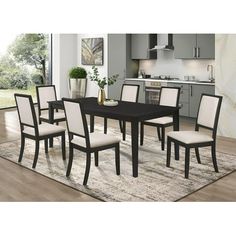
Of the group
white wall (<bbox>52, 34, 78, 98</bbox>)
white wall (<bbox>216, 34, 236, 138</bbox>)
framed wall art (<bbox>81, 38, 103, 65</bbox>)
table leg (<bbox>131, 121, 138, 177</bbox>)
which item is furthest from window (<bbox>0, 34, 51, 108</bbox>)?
table leg (<bbox>131, 121, 138, 177</bbox>)

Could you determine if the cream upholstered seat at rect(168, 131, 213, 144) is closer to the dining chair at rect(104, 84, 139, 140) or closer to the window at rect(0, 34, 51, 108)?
the dining chair at rect(104, 84, 139, 140)

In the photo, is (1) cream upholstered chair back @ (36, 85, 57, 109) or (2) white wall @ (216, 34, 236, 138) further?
(2) white wall @ (216, 34, 236, 138)

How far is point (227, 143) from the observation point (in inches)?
234

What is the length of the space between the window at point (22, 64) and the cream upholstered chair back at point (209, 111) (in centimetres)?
635

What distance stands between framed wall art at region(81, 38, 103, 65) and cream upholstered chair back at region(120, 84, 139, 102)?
3.61m

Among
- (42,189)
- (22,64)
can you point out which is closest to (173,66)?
(22,64)

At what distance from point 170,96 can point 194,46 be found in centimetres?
243

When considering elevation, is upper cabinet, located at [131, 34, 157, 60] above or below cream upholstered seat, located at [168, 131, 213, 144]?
above

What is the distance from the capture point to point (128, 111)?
462cm

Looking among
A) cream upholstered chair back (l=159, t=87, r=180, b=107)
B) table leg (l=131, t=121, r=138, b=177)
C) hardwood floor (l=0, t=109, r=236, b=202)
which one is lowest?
hardwood floor (l=0, t=109, r=236, b=202)

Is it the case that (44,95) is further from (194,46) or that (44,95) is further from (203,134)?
(194,46)

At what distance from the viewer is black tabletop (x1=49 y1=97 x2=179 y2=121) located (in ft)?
14.3

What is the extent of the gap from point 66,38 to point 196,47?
3.96 m

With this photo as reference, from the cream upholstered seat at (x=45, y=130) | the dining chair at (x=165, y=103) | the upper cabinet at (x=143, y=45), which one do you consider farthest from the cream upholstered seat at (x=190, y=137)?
the upper cabinet at (x=143, y=45)
